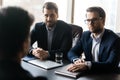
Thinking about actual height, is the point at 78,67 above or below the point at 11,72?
below

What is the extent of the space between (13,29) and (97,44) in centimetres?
168

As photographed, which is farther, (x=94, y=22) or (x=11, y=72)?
(x=94, y=22)

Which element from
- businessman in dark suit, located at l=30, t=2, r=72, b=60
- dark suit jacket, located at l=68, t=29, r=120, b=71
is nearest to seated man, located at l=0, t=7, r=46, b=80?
dark suit jacket, located at l=68, t=29, r=120, b=71

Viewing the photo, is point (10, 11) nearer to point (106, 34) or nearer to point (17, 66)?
point (17, 66)

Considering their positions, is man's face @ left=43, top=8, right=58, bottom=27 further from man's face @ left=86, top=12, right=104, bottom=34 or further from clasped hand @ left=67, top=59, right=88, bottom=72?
clasped hand @ left=67, top=59, right=88, bottom=72

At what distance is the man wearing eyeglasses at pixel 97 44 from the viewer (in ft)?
7.97

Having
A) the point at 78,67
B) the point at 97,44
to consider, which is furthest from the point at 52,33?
the point at 78,67

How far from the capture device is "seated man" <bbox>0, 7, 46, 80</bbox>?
3.38 feet

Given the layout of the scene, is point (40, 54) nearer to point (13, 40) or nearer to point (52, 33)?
point (52, 33)

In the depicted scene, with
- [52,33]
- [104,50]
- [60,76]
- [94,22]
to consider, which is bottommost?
[60,76]

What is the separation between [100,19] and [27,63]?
3.10ft

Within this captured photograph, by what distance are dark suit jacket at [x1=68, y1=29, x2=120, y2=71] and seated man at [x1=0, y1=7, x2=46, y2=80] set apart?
123 centimetres

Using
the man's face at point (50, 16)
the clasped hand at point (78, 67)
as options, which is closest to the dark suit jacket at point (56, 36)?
the man's face at point (50, 16)

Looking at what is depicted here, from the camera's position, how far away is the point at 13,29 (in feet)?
3.43
